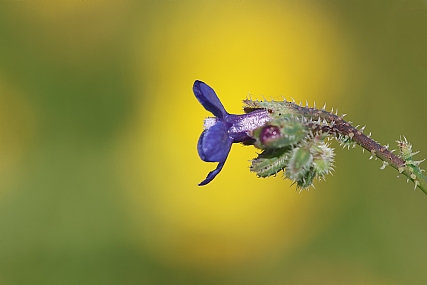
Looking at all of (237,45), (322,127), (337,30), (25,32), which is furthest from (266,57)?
(322,127)

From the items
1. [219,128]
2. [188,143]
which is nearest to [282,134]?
[219,128]

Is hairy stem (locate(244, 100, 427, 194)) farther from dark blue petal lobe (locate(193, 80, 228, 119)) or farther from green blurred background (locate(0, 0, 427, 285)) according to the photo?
green blurred background (locate(0, 0, 427, 285))

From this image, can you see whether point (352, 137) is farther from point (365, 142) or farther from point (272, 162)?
point (272, 162)

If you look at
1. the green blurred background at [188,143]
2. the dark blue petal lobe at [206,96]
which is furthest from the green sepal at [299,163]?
the green blurred background at [188,143]

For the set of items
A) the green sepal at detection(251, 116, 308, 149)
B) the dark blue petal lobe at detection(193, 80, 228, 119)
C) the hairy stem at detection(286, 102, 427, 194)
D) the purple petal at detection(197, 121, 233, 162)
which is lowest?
the hairy stem at detection(286, 102, 427, 194)

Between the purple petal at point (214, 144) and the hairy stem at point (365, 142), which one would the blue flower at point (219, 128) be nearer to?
the purple petal at point (214, 144)

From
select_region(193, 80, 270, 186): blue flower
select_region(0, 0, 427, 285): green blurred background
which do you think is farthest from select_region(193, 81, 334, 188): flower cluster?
select_region(0, 0, 427, 285): green blurred background
